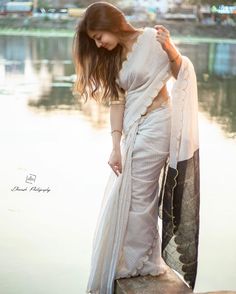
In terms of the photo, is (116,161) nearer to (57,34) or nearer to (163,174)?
(163,174)

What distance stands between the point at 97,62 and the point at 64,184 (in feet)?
5.45

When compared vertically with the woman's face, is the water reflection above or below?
below

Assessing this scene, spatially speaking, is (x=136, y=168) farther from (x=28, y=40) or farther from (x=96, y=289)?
(x=28, y=40)

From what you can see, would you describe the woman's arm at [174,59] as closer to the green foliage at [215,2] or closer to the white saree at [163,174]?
the white saree at [163,174]

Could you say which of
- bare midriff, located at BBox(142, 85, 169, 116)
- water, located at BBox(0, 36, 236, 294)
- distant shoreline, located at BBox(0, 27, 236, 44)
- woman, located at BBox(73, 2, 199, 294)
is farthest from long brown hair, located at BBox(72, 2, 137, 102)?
distant shoreline, located at BBox(0, 27, 236, 44)

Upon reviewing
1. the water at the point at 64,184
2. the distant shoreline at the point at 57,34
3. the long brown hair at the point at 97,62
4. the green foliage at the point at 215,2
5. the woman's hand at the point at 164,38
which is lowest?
the distant shoreline at the point at 57,34

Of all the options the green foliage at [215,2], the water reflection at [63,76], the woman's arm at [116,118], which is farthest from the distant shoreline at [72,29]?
the woman's arm at [116,118]

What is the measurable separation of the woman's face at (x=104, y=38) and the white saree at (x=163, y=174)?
6 cm

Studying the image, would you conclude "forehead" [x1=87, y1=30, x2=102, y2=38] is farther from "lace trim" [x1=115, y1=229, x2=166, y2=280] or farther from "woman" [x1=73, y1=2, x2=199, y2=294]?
"lace trim" [x1=115, y1=229, x2=166, y2=280]

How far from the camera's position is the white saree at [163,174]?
213 centimetres

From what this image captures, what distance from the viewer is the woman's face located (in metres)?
2.08

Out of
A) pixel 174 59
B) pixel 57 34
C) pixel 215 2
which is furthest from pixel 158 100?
pixel 57 34

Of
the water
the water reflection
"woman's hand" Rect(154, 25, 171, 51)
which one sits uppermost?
"woman's hand" Rect(154, 25, 171, 51)

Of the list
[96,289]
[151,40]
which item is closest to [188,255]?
[96,289]
